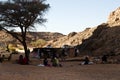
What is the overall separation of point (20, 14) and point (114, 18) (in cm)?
3682

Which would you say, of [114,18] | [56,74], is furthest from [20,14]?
[114,18]

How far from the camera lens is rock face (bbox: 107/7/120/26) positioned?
271 feet

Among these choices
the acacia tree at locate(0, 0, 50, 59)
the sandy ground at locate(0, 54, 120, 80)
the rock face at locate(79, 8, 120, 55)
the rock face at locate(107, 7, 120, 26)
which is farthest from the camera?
the rock face at locate(107, 7, 120, 26)

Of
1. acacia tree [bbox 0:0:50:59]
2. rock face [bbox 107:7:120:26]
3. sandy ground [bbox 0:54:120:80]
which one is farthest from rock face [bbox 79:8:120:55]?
sandy ground [bbox 0:54:120:80]

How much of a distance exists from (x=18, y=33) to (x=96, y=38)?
29.8 metres

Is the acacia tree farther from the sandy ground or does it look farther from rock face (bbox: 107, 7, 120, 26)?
rock face (bbox: 107, 7, 120, 26)

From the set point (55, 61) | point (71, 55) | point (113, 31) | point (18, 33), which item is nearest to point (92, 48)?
point (113, 31)

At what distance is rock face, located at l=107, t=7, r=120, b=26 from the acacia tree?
2869 cm

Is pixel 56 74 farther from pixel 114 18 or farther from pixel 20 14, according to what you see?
pixel 114 18

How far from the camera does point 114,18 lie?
86.8 m

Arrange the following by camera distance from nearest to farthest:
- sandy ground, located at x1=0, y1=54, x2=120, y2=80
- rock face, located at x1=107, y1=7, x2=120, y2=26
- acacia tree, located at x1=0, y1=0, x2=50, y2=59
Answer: sandy ground, located at x1=0, y1=54, x2=120, y2=80, acacia tree, located at x1=0, y1=0, x2=50, y2=59, rock face, located at x1=107, y1=7, x2=120, y2=26

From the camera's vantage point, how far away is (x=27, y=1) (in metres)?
55.0

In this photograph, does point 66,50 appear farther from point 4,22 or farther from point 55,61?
point 55,61

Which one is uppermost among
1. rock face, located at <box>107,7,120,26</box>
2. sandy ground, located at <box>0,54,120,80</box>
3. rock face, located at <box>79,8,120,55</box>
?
rock face, located at <box>107,7,120,26</box>
